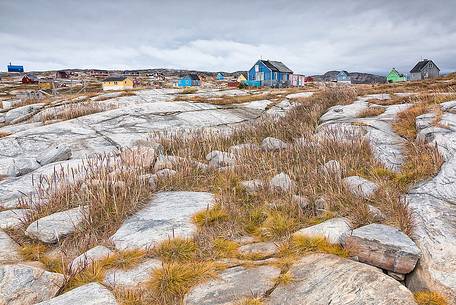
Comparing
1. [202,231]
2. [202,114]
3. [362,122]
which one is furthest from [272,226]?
[202,114]

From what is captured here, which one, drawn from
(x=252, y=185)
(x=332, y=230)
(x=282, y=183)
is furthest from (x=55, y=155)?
(x=332, y=230)

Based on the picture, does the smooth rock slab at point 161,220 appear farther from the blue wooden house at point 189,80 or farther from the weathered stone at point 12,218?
the blue wooden house at point 189,80

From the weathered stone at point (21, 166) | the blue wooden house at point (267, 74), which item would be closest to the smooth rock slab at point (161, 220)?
the weathered stone at point (21, 166)

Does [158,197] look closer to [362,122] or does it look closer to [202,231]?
[202,231]

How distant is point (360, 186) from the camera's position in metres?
5.87

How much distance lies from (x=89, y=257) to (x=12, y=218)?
2287mm

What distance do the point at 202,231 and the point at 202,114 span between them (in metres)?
13.8

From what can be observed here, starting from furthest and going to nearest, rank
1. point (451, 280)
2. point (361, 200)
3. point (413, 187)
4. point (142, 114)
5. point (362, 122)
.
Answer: point (142, 114)
point (362, 122)
point (413, 187)
point (361, 200)
point (451, 280)

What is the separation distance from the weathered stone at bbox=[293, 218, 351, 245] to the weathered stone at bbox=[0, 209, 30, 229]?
457cm

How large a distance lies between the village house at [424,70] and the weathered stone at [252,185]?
90303mm

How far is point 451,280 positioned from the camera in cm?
369

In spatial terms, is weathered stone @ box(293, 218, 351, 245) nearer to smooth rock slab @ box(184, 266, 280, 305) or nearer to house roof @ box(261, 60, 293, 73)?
smooth rock slab @ box(184, 266, 280, 305)

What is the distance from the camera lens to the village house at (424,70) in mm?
82512

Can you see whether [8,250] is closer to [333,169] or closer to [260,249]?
[260,249]
